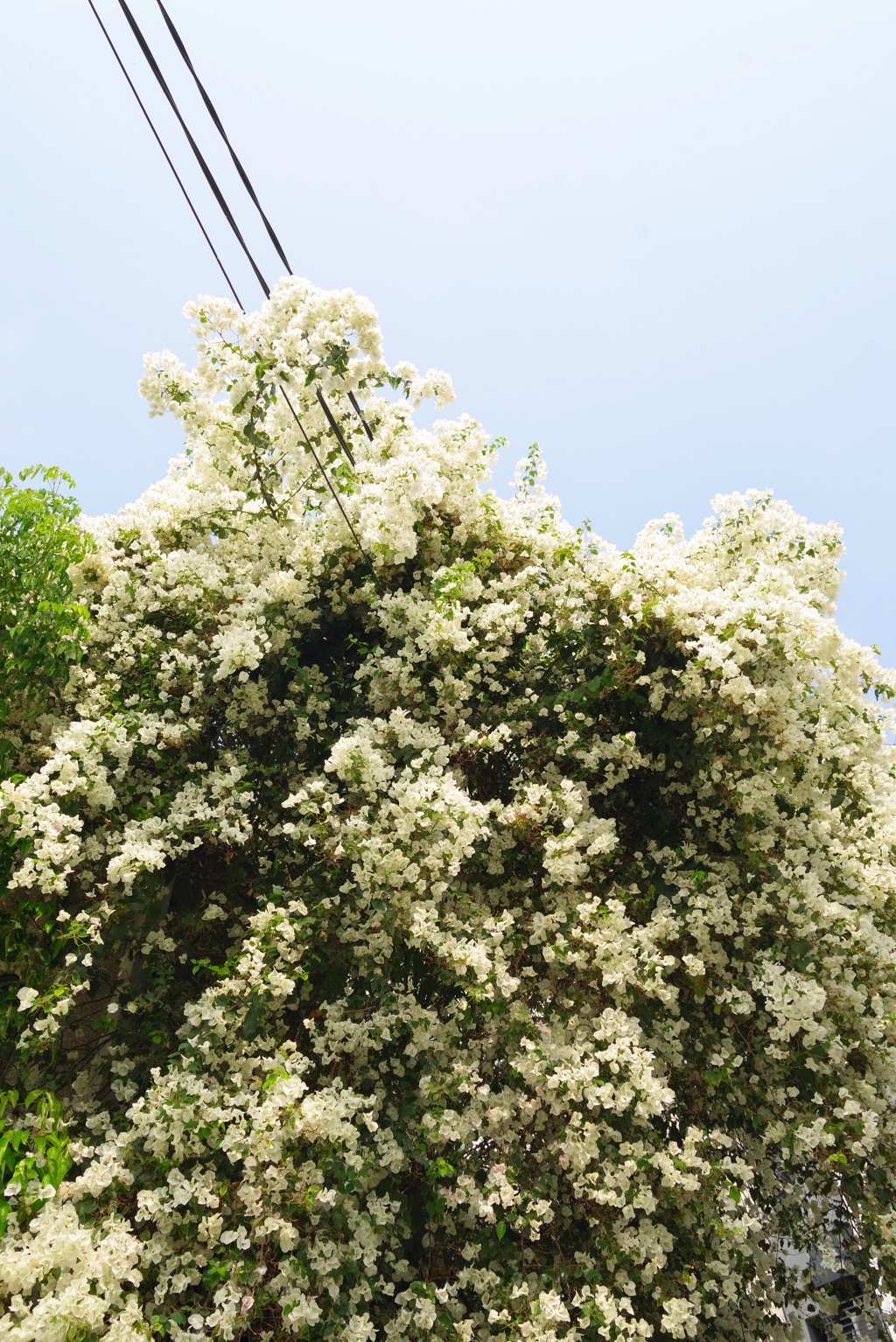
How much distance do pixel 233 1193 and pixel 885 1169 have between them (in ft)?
11.6

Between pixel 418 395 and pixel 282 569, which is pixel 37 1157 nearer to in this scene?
pixel 282 569

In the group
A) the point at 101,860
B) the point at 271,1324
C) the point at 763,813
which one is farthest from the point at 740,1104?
the point at 101,860

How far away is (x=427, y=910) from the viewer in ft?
14.0

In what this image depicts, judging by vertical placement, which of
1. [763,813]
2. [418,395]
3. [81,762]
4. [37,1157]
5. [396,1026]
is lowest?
[37,1157]

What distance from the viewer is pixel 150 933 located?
5.09 m

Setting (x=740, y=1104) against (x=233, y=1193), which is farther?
(x=740, y=1104)

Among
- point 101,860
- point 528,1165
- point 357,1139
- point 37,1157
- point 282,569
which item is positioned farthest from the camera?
point 282,569

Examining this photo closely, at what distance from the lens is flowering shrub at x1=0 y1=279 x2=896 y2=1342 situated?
12.6 ft

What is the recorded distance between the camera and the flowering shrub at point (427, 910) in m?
3.86

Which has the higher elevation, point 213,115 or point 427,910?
point 213,115

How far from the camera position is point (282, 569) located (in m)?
6.33

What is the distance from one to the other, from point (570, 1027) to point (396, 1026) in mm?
967

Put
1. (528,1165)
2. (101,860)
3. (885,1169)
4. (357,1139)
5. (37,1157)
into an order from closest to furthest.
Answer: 1. (37,1157)
2. (357,1139)
3. (528,1165)
4. (885,1169)
5. (101,860)

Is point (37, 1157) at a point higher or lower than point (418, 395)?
lower
